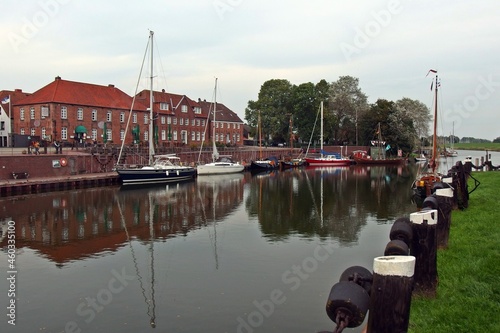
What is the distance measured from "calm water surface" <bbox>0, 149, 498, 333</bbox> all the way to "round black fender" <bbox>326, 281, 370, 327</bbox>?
15.8ft

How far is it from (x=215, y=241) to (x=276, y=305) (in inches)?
309

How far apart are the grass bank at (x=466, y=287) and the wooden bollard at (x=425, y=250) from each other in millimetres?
234

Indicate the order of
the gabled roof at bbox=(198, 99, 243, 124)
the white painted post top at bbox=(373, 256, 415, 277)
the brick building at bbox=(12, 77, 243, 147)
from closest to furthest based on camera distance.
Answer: the white painted post top at bbox=(373, 256, 415, 277) < the brick building at bbox=(12, 77, 243, 147) < the gabled roof at bbox=(198, 99, 243, 124)

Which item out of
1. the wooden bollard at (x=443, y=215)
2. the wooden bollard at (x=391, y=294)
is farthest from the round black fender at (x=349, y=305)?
the wooden bollard at (x=443, y=215)

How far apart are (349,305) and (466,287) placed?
15.0 feet

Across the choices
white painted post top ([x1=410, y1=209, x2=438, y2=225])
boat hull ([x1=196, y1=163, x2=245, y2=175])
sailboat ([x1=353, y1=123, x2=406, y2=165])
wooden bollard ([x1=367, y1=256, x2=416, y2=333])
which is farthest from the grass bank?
sailboat ([x1=353, y1=123, x2=406, y2=165])

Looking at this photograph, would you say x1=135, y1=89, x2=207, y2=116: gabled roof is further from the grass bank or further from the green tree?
the grass bank

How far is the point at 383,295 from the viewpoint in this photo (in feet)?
15.2

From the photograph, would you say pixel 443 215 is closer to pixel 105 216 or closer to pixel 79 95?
pixel 105 216

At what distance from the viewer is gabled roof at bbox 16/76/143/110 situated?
6119 centimetres

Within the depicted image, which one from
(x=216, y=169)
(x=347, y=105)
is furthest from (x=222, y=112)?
(x=216, y=169)

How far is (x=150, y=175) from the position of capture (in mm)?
42906

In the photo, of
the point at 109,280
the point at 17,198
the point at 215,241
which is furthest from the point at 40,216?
the point at 109,280

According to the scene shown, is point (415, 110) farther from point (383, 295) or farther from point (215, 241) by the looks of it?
point (383, 295)
